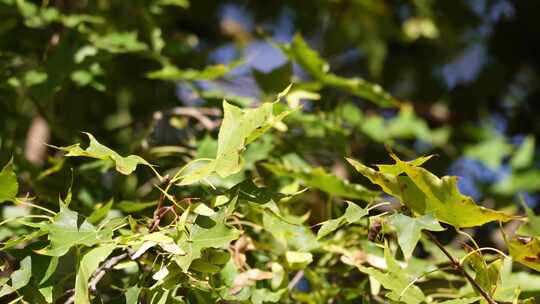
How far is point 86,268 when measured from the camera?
0.62m

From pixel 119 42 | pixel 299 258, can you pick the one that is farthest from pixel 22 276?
pixel 119 42

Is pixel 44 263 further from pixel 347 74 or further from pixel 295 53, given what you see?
pixel 347 74

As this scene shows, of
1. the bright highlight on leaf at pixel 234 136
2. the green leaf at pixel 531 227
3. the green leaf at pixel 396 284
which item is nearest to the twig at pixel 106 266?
the bright highlight on leaf at pixel 234 136

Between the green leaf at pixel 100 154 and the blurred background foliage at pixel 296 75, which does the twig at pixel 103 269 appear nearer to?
the green leaf at pixel 100 154

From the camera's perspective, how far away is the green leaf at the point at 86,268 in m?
0.61

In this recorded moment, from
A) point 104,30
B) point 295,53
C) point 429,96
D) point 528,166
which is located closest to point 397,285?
point 295,53

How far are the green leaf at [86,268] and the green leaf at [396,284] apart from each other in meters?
0.25

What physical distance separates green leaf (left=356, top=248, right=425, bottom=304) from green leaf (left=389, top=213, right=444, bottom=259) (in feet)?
0.14

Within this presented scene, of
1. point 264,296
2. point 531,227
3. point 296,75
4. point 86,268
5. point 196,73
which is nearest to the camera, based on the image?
point 86,268

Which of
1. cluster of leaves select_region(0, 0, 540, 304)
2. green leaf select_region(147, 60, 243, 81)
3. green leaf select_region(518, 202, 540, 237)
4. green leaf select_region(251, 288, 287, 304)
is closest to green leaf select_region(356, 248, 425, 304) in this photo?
cluster of leaves select_region(0, 0, 540, 304)

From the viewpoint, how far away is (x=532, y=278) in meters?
0.92

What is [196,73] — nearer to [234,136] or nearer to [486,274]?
[234,136]

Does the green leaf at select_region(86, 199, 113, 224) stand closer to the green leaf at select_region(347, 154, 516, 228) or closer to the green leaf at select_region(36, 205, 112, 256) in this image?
the green leaf at select_region(36, 205, 112, 256)

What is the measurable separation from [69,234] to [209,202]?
164 millimetres
